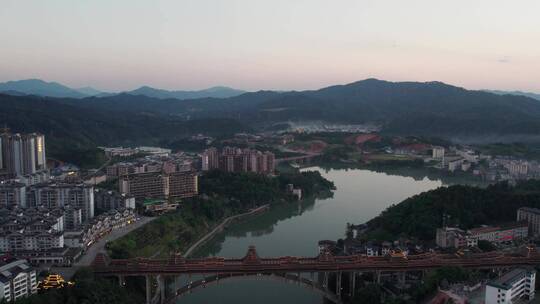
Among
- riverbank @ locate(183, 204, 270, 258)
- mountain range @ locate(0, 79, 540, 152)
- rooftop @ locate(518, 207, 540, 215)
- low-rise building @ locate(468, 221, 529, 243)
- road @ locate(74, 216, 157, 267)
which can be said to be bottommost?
riverbank @ locate(183, 204, 270, 258)

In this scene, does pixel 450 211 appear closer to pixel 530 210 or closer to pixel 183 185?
pixel 530 210

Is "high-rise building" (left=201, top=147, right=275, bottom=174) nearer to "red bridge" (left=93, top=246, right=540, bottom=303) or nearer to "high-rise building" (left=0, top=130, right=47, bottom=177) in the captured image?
"high-rise building" (left=0, top=130, right=47, bottom=177)

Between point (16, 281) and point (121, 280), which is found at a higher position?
point (16, 281)

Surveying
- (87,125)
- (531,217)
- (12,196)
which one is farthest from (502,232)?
(87,125)

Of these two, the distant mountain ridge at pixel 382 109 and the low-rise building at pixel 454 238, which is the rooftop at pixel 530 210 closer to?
the low-rise building at pixel 454 238

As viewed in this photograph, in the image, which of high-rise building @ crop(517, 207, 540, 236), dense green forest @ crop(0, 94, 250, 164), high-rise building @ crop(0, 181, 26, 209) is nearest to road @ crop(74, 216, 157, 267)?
high-rise building @ crop(0, 181, 26, 209)

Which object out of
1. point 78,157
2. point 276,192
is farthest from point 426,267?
point 78,157

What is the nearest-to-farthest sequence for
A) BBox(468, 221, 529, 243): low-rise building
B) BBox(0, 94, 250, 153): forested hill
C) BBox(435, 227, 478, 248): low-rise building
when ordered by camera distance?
1. BBox(435, 227, 478, 248): low-rise building
2. BBox(468, 221, 529, 243): low-rise building
3. BBox(0, 94, 250, 153): forested hill

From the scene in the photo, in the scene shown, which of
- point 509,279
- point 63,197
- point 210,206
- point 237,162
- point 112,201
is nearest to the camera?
point 509,279
